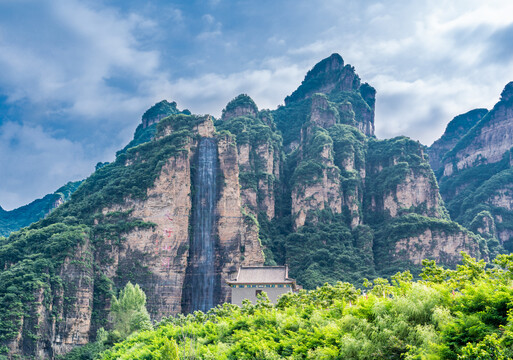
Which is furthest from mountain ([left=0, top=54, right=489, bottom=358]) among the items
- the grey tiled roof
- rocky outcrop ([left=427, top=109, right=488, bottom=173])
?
rocky outcrop ([left=427, top=109, right=488, bottom=173])

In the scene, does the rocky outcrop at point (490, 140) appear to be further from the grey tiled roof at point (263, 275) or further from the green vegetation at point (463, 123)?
the grey tiled roof at point (263, 275)

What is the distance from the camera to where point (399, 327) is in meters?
14.9

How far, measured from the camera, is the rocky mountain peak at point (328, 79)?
12900cm

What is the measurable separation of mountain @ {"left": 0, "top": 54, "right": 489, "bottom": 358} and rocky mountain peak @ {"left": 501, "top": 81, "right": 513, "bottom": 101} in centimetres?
4217

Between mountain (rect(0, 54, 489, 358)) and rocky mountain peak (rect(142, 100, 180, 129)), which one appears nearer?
mountain (rect(0, 54, 489, 358))

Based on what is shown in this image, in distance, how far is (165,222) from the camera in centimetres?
6381

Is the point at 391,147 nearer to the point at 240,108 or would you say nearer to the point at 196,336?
the point at 240,108

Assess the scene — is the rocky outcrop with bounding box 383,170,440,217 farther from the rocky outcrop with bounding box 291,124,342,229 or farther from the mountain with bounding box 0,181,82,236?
the mountain with bounding box 0,181,82,236

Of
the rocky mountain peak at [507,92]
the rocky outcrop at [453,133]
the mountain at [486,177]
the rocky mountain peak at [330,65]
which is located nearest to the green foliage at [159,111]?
the rocky mountain peak at [330,65]

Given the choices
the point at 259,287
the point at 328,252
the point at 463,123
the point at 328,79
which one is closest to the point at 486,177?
the point at 463,123

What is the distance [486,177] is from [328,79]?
52741mm

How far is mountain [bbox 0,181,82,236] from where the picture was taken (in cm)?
12733

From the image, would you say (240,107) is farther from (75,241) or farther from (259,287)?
(259,287)

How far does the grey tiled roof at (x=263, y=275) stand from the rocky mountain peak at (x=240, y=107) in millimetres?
60467
